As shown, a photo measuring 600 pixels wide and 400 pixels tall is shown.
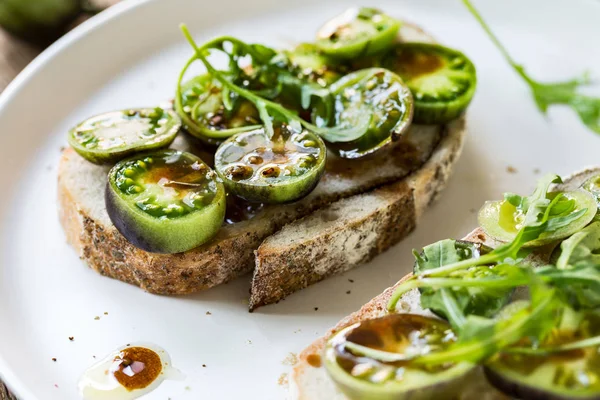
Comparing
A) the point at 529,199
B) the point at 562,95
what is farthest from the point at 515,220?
the point at 562,95

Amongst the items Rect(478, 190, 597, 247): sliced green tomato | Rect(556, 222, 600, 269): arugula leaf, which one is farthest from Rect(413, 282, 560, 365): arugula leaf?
Rect(478, 190, 597, 247): sliced green tomato

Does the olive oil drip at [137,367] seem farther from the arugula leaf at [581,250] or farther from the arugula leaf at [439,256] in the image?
the arugula leaf at [581,250]

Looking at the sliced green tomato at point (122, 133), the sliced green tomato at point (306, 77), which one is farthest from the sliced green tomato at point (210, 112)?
the sliced green tomato at point (306, 77)

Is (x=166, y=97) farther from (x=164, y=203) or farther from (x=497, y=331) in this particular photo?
(x=497, y=331)

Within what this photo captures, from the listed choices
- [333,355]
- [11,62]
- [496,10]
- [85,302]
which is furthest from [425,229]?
[11,62]

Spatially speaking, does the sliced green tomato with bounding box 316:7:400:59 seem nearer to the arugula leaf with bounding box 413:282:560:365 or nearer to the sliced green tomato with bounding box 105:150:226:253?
the sliced green tomato with bounding box 105:150:226:253
